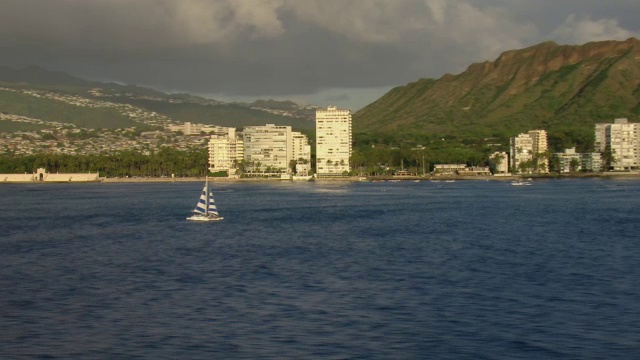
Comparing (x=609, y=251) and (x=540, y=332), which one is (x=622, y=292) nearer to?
(x=540, y=332)

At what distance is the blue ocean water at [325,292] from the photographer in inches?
713

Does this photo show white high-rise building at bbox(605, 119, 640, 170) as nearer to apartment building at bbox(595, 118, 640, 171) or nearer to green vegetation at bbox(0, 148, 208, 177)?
apartment building at bbox(595, 118, 640, 171)

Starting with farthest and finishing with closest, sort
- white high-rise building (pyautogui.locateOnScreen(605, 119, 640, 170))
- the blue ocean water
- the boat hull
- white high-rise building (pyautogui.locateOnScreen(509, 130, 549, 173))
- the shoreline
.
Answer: white high-rise building (pyautogui.locateOnScreen(605, 119, 640, 170)) < white high-rise building (pyautogui.locateOnScreen(509, 130, 549, 173)) < the shoreline < the boat hull < the blue ocean water

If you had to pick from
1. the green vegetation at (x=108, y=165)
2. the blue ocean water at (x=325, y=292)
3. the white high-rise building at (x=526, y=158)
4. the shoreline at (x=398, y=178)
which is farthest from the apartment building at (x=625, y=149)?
the blue ocean water at (x=325, y=292)

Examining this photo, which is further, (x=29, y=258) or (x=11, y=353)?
(x=29, y=258)

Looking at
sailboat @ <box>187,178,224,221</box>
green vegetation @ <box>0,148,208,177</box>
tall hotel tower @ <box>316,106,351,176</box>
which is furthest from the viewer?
tall hotel tower @ <box>316,106,351,176</box>

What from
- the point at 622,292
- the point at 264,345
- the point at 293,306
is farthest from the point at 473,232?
the point at 264,345

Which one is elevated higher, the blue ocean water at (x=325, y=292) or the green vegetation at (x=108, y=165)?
the green vegetation at (x=108, y=165)

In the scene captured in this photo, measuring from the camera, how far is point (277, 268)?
2988 centimetres

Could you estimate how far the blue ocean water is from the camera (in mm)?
18109

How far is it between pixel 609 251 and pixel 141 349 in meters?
22.3

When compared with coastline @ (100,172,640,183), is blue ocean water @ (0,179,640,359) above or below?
below

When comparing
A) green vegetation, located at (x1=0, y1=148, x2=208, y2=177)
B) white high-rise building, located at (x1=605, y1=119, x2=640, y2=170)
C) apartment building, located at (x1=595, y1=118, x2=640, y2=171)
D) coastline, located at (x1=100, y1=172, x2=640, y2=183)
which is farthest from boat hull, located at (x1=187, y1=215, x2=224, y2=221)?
white high-rise building, located at (x1=605, y1=119, x2=640, y2=170)

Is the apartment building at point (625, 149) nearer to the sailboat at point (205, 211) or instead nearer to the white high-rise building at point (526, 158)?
the white high-rise building at point (526, 158)
